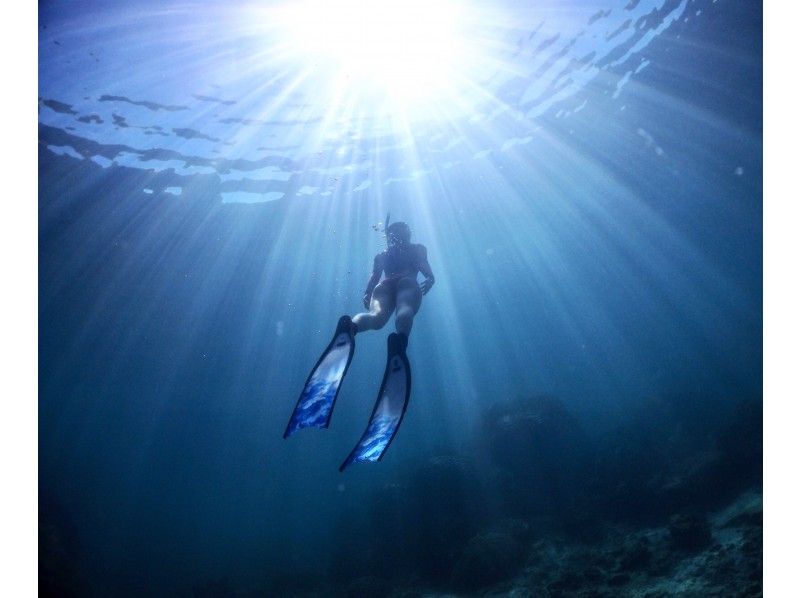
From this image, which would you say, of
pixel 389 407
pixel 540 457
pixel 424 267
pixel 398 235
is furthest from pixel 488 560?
pixel 398 235

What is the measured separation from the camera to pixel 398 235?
7.62 m

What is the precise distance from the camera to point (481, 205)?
24.2m

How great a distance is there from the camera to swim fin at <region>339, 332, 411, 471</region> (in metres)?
4.18

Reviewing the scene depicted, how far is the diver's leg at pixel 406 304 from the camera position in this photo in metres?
5.48

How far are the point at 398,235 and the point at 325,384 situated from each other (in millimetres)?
3666

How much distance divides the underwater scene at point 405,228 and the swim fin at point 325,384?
38 millimetres

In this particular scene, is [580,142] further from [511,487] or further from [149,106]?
[149,106]

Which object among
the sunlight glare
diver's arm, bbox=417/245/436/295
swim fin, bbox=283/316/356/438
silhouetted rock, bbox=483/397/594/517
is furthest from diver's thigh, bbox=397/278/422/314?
silhouetted rock, bbox=483/397/594/517

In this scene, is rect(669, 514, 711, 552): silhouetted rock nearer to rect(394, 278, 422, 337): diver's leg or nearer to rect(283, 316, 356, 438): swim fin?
rect(394, 278, 422, 337): diver's leg

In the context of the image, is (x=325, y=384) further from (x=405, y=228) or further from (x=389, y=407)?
(x=405, y=228)

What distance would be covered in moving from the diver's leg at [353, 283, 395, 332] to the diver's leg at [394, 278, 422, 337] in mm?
228

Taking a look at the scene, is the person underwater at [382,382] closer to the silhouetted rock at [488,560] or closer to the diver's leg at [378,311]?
the diver's leg at [378,311]

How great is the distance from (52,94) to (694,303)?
77269 millimetres

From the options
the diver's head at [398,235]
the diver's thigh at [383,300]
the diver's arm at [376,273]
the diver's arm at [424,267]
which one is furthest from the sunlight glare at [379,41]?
the diver's thigh at [383,300]
